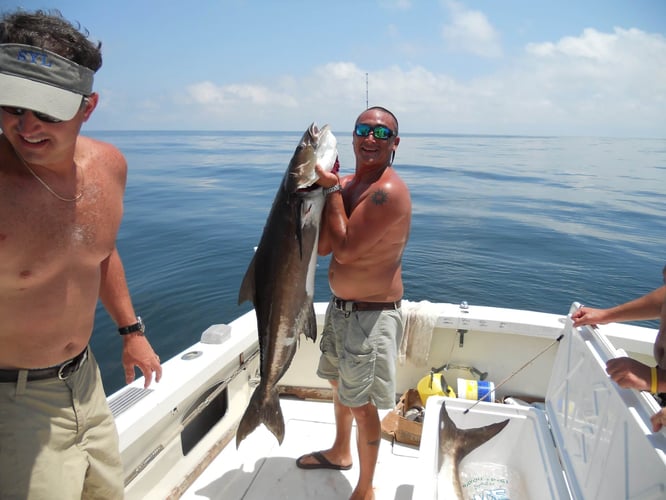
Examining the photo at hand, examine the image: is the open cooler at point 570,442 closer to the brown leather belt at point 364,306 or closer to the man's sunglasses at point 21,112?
the brown leather belt at point 364,306

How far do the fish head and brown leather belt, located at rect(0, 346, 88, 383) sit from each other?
1.24 meters

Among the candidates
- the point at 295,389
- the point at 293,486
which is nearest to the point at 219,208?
the point at 295,389

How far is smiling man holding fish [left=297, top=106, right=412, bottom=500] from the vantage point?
7.97 ft

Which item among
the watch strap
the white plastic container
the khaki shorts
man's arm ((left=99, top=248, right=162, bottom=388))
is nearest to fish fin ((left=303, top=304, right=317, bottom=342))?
the watch strap

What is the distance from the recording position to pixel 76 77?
153cm

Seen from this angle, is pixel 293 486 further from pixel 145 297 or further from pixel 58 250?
pixel 145 297

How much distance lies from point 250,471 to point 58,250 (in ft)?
7.24

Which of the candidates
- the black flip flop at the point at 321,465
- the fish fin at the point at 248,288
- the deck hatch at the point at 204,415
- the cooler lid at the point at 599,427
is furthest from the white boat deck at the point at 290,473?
the fish fin at the point at 248,288

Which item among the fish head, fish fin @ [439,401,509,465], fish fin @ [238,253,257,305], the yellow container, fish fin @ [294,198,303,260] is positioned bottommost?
the yellow container

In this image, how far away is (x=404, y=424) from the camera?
11.2 feet

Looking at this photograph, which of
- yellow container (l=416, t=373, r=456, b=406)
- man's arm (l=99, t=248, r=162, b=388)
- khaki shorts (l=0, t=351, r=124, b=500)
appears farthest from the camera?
yellow container (l=416, t=373, r=456, b=406)

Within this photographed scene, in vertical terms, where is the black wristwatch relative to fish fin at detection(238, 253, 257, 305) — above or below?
below

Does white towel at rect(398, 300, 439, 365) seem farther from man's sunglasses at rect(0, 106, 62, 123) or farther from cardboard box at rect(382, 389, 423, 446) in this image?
man's sunglasses at rect(0, 106, 62, 123)

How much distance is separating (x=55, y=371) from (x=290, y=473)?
1.97 m
